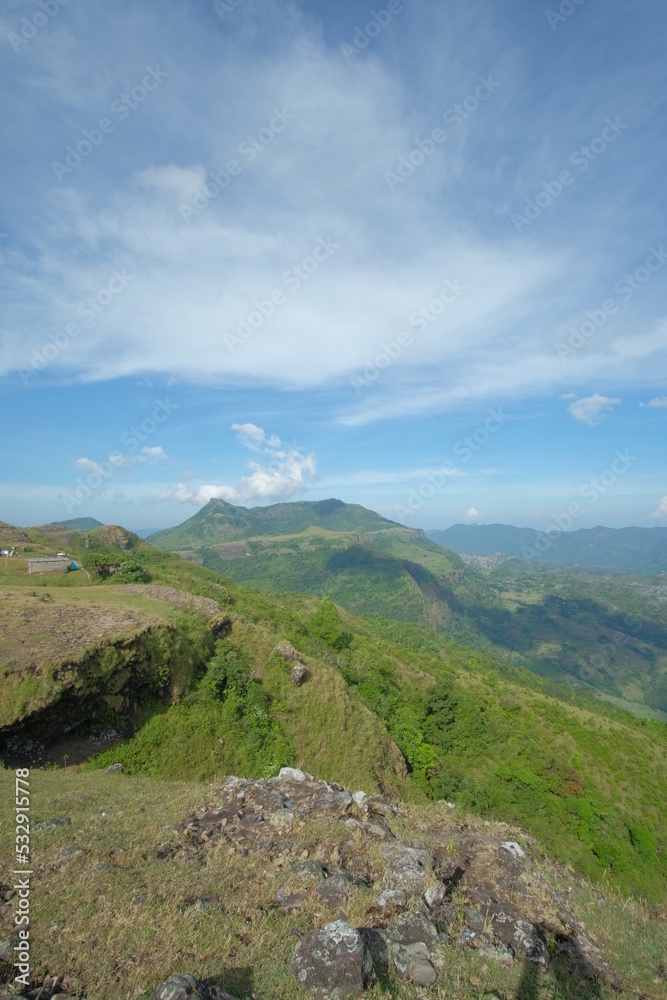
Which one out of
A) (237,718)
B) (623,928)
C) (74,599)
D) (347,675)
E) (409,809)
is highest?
(74,599)

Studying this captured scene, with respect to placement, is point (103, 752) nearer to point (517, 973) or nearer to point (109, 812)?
point (109, 812)

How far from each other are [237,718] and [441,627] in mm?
190352

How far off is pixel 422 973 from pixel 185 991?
292 cm

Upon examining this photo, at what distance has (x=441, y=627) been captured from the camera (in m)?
198

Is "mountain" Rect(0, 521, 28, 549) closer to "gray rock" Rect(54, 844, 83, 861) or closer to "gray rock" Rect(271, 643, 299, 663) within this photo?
"gray rock" Rect(271, 643, 299, 663)

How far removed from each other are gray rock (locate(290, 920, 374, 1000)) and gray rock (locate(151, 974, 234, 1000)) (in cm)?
99

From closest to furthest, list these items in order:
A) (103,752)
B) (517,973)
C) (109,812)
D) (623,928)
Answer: (517,973), (623,928), (109,812), (103,752)

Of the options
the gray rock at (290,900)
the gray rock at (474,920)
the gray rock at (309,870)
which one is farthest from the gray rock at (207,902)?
the gray rock at (474,920)

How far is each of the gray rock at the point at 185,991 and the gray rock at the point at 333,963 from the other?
990 mm

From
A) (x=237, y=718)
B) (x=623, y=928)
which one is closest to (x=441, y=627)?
(x=237, y=718)

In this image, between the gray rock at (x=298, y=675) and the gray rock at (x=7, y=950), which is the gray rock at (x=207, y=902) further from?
the gray rock at (x=298, y=675)

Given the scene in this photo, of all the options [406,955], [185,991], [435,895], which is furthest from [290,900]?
[185,991]

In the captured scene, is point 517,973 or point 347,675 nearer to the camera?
point 517,973

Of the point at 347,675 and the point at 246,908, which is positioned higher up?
the point at 246,908
